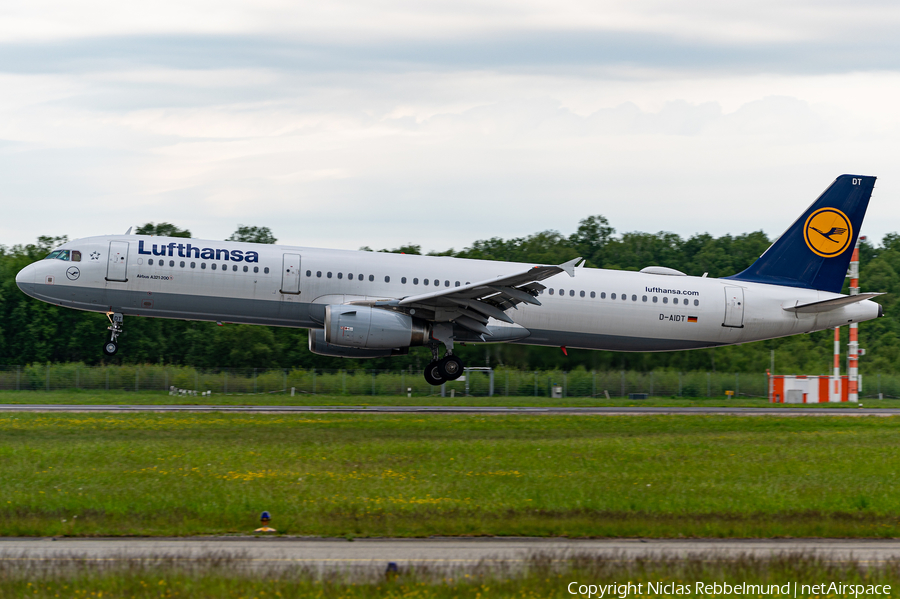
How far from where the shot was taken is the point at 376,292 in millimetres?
32656

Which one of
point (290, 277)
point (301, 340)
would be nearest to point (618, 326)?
point (290, 277)

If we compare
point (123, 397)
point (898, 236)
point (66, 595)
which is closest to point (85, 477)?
point (66, 595)

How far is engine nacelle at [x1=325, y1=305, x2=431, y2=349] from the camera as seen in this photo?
100ft

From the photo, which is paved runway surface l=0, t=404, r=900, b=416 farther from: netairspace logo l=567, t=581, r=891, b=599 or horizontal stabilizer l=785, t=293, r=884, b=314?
netairspace logo l=567, t=581, r=891, b=599

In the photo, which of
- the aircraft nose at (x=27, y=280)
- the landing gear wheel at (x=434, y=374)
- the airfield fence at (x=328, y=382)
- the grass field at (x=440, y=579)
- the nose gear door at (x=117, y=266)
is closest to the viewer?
the grass field at (x=440, y=579)

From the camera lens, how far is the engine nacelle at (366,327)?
100ft

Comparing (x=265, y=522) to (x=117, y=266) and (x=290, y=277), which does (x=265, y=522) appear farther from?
(x=117, y=266)

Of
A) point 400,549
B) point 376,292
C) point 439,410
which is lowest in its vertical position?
point 400,549

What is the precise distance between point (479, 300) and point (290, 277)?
6.65 m

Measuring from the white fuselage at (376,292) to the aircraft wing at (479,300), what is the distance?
131 cm

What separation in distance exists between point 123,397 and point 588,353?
73.5 feet

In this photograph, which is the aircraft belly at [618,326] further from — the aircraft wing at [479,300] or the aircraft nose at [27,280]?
the aircraft nose at [27,280]

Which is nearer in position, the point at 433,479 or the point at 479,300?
the point at 433,479

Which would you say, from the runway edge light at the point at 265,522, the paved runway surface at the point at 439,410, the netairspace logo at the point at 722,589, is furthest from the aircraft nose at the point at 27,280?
the netairspace logo at the point at 722,589
